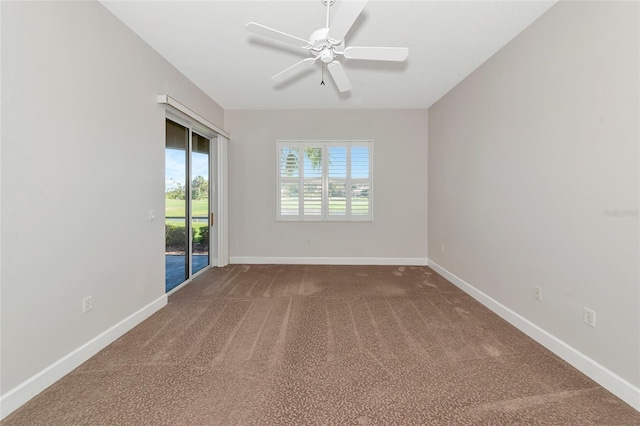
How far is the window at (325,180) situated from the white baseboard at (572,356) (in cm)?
244

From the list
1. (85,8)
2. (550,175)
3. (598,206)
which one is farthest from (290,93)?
(598,206)

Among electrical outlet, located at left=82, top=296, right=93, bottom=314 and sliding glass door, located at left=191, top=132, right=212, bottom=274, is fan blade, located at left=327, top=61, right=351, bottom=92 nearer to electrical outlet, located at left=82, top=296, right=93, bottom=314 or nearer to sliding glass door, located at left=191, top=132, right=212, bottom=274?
sliding glass door, located at left=191, top=132, right=212, bottom=274

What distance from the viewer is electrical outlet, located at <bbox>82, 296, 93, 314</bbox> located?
2023mm

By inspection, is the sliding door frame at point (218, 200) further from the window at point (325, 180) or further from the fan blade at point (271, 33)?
the fan blade at point (271, 33)

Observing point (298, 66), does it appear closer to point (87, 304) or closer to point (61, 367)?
point (87, 304)

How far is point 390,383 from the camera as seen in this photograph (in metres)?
1.75

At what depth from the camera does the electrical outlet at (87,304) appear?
6.64 feet

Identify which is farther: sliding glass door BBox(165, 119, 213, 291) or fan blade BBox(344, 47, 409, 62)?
sliding glass door BBox(165, 119, 213, 291)

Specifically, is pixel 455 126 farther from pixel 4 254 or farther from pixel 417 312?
pixel 4 254

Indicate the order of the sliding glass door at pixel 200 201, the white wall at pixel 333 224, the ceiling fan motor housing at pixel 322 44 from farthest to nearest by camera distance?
the white wall at pixel 333 224 → the sliding glass door at pixel 200 201 → the ceiling fan motor housing at pixel 322 44

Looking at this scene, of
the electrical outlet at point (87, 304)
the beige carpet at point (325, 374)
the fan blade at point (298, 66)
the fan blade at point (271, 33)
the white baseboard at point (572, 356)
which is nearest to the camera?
the beige carpet at point (325, 374)

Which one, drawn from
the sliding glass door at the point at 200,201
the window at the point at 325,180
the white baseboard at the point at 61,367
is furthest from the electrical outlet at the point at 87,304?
the window at the point at 325,180

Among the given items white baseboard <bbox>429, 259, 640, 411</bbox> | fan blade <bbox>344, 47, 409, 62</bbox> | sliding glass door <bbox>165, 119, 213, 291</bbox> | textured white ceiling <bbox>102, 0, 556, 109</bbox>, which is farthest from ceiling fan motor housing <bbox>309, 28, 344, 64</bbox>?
white baseboard <bbox>429, 259, 640, 411</bbox>

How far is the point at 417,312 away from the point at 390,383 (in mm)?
1243
